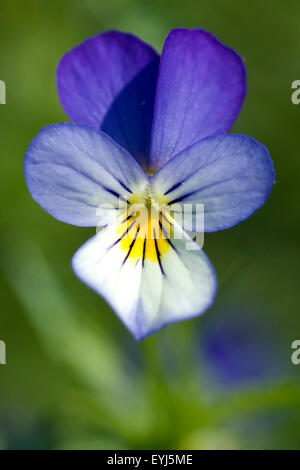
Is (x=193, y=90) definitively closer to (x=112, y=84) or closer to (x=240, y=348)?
(x=112, y=84)

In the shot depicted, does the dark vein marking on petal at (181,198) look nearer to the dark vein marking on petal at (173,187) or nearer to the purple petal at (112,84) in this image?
the dark vein marking on petal at (173,187)

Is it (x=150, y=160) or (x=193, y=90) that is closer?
(x=193, y=90)

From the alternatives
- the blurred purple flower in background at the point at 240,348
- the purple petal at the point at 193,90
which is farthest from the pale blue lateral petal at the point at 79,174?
the blurred purple flower in background at the point at 240,348

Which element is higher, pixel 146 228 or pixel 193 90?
pixel 193 90

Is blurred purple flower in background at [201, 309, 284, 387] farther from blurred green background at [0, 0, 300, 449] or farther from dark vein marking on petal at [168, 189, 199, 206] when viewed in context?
dark vein marking on petal at [168, 189, 199, 206]

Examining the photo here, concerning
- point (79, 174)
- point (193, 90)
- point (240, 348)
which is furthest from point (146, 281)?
point (240, 348)

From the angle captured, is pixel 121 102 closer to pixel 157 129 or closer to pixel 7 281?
pixel 157 129
